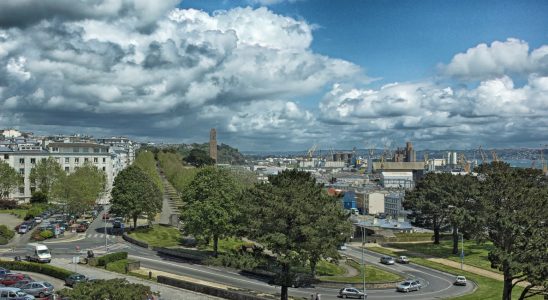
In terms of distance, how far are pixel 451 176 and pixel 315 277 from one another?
44296 millimetres

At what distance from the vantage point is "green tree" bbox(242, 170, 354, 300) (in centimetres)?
4516

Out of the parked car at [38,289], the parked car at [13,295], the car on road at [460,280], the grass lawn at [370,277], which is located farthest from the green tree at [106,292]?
the car on road at [460,280]

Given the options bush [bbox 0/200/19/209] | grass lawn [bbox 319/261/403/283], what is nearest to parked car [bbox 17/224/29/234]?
bush [bbox 0/200/19/209]

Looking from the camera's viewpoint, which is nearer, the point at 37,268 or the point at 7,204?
the point at 37,268

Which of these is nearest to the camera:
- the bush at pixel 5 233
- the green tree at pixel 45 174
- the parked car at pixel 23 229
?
the bush at pixel 5 233

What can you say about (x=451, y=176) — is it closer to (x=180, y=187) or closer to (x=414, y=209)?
(x=414, y=209)

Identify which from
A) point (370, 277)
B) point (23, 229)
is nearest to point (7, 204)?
point (23, 229)

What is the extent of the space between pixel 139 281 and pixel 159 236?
38591mm

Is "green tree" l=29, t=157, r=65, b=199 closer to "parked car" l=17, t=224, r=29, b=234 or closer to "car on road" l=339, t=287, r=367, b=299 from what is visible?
"parked car" l=17, t=224, r=29, b=234

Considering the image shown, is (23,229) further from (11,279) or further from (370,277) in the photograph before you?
(370,277)

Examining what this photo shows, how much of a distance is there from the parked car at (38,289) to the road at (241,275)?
682 inches

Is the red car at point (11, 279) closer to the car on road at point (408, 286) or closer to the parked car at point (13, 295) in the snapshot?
the parked car at point (13, 295)

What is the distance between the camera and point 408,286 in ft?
209

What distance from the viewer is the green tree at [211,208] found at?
70.4 m
